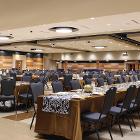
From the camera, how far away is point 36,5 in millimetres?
5484

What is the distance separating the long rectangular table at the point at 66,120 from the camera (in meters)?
4.30

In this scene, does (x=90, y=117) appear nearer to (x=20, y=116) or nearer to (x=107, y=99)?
(x=107, y=99)

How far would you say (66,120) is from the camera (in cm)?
443

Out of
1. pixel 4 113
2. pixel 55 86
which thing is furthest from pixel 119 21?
pixel 4 113

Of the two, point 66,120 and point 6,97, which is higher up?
point 6,97

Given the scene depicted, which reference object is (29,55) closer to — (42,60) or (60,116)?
(42,60)

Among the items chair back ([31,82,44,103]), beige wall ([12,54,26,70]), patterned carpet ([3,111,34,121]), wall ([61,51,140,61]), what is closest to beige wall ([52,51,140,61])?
wall ([61,51,140,61])

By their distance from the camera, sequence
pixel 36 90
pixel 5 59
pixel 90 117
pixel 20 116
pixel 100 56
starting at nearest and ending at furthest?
pixel 90 117 → pixel 36 90 → pixel 20 116 → pixel 100 56 → pixel 5 59

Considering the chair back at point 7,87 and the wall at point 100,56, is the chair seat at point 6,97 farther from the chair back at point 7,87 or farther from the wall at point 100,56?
the wall at point 100,56

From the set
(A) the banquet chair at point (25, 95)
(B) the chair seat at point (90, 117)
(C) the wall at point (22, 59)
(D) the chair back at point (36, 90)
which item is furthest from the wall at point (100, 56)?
(B) the chair seat at point (90, 117)

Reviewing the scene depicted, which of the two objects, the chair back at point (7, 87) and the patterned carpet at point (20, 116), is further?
the chair back at point (7, 87)

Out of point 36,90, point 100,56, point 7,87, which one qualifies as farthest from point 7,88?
point 100,56

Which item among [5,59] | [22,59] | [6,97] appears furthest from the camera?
[22,59]

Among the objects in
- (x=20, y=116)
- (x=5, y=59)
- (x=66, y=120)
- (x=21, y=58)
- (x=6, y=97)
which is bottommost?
(x=20, y=116)
